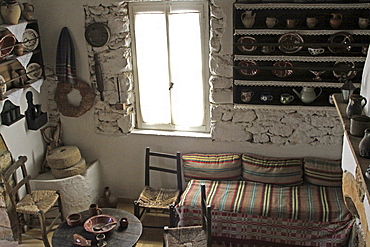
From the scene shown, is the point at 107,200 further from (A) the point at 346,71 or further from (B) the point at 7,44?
(A) the point at 346,71

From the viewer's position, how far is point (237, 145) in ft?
16.5

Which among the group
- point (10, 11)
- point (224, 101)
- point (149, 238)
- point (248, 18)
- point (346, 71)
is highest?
point (10, 11)

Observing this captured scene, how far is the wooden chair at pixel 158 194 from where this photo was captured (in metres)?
4.77

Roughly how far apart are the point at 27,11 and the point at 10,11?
0.36m

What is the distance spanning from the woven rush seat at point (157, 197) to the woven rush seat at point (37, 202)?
92cm

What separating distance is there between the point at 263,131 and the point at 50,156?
2.39 m

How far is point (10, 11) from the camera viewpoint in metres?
4.43

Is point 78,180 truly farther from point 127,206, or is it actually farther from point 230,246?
point 230,246

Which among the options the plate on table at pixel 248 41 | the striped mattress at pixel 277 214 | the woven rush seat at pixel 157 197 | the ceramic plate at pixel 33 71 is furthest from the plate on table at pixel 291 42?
the ceramic plate at pixel 33 71

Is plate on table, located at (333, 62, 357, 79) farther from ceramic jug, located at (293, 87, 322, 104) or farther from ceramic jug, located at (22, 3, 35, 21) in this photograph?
ceramic jug, located at (22, 3, 35, 21)

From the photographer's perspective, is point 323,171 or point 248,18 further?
point 323,171

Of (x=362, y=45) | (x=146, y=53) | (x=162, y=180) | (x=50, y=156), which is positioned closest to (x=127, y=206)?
(x=162, y=180)

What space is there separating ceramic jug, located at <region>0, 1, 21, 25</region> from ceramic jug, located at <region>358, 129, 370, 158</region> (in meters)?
3.53

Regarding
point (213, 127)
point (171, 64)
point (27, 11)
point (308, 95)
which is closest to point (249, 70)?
point (308, 95)
